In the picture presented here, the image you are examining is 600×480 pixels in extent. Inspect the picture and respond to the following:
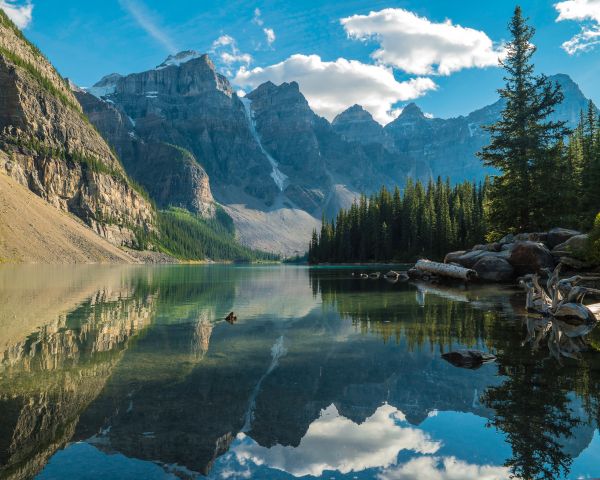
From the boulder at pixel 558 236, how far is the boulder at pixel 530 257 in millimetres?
3001

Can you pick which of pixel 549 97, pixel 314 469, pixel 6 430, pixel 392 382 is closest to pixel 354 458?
pixel 314 469

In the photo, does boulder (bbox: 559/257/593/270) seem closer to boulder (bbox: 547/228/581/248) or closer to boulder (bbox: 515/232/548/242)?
boulder (bbox: 547/228/581/248)

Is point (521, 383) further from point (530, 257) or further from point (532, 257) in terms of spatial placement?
point (530, 257)

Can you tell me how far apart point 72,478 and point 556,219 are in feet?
160

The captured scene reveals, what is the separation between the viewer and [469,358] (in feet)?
38.5

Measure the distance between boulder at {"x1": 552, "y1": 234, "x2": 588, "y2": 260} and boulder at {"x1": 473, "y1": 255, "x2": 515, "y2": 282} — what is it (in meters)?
3.96

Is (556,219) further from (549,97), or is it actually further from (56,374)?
(56,374)

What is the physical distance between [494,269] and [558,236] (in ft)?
20.6

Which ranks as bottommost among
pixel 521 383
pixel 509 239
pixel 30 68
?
pixel 521 383

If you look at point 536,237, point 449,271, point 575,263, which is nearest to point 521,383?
point 575,263

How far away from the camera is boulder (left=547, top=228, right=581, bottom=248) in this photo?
37.8m

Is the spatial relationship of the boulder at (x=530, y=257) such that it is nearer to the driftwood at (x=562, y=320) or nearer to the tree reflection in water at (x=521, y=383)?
the driftwood at (x=562, y=320)

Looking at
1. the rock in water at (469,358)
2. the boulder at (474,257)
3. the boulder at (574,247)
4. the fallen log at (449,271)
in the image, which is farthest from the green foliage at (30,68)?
the rock in water at (469,358)

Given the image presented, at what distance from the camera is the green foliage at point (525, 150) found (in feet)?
146
